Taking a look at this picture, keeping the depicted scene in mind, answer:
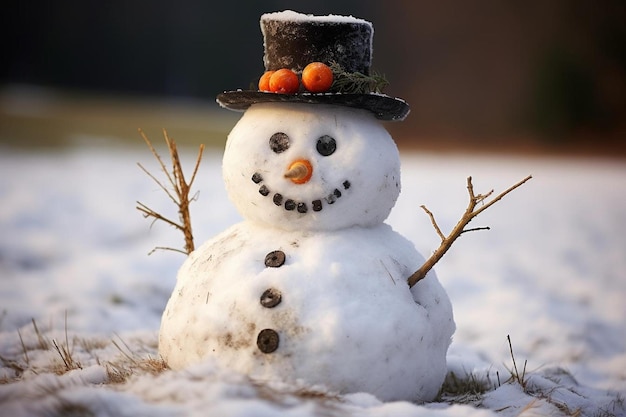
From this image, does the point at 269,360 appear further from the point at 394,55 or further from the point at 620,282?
the point at 394,55

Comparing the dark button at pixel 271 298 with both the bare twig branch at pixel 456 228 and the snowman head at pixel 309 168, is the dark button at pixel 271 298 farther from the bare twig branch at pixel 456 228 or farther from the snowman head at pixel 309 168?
the bare twig branch at pixel 456 228

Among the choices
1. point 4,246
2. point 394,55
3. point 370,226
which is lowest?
point 4,246

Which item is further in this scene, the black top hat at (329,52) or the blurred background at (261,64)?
the blurred background at (261,64)

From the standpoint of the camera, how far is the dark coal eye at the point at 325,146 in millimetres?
3285

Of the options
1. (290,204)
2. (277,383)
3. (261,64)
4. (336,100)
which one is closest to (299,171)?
(290,204)

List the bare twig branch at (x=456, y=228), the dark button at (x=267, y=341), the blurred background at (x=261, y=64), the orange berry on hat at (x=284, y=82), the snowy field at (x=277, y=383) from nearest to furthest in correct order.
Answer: the snowy field at (x=277, y=383)
the dark button at (x=267, y=341)
the bare twig branch at (x=456, y=228)
the orange berry on hat at (x=284, y=82)
the blurred background at (x=261, y=64)

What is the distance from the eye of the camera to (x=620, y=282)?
695 centimetres

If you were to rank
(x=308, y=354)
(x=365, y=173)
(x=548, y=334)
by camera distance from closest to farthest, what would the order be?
(x=308, y=354), (x=365, y=173), (x=548, y=334)

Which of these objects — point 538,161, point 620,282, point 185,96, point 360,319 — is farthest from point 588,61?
point 360,319

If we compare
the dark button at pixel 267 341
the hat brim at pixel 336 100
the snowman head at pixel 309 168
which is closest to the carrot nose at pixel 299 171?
the snowman head at pixel 309 168

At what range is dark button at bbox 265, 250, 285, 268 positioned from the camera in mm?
3223

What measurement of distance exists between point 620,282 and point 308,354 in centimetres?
497

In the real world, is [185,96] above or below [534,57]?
below

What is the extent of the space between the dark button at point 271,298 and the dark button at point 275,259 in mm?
136
